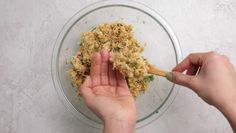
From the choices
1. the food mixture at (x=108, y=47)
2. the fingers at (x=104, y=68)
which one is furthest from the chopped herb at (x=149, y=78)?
the fingers at (x=104, y=68)

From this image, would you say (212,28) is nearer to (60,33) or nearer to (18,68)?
(60,33)

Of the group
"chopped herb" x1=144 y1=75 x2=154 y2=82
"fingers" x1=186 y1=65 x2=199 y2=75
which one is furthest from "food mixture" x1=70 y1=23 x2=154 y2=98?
"fingers" x1=186 y1=65 x2=199 y2=75

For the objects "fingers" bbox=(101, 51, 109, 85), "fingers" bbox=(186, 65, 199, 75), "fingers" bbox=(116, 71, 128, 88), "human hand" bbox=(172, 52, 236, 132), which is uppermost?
"fingers" bbox=(101, 51, 109, 85)

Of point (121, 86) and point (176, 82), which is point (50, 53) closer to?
point (121, 86)

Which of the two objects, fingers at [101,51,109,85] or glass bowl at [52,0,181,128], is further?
glass bowl at [52,0,181,128]

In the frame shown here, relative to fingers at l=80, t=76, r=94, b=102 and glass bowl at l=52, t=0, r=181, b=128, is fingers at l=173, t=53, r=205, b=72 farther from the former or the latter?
fingers at l=80, t=76, r=94, b=102

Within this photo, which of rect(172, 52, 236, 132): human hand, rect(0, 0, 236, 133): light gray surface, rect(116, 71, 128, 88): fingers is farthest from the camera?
rect(0, 0, 236, 133): light gray surface

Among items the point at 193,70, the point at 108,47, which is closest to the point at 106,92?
the point at 108,47
